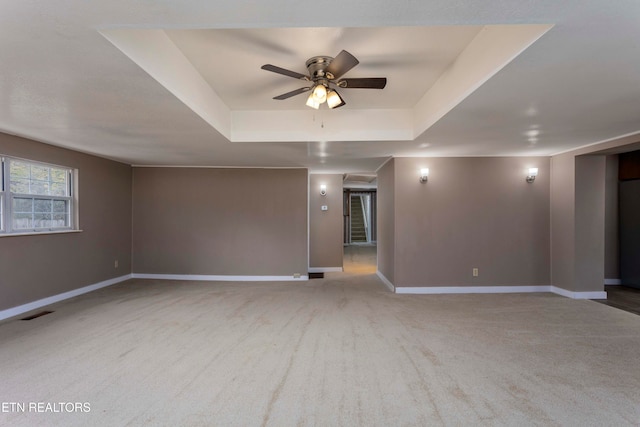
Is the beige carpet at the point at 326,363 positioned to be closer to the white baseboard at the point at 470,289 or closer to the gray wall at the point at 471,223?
the white baseboard at the point at 470,289

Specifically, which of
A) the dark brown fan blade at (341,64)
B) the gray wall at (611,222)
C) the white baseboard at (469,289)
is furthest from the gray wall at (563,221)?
the dark brown fan blade at (341,64)

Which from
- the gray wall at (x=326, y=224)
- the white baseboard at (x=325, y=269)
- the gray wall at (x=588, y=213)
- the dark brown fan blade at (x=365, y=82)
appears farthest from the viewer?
the gray wall at (x=326, y=224)

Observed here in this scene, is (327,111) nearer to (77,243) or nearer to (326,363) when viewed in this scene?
(326,363)

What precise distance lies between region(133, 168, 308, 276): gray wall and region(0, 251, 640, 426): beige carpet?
172 cm

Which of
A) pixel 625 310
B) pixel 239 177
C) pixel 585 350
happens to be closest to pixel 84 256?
pixel 239 177

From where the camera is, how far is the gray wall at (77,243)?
12.5ft

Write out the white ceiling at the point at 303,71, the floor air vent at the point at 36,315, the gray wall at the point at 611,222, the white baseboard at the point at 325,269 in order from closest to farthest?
the white ceiling at the point at 303,71
the floor air vent at the point at 36,315
the gray wall at the point at 611,222
the white baseboard at the point at 325,269

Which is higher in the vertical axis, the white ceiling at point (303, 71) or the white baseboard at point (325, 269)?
the white ceiling at point (303, 71)

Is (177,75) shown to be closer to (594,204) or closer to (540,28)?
(540,28)

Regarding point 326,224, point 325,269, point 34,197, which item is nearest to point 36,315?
point 34,197

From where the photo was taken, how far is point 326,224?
723 centimetres

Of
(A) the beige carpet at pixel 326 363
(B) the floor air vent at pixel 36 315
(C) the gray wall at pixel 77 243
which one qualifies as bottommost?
(A) the beige carpet at pixel 326 363

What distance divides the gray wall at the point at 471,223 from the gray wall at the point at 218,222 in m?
2.13

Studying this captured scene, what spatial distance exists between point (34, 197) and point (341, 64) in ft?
15.2
